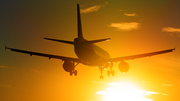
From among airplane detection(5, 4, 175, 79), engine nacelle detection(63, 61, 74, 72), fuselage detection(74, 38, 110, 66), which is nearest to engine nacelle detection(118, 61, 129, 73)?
airplane detection(5, 4, 175, 79)

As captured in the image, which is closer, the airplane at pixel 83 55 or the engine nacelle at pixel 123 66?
the airplane at pixel 83 55

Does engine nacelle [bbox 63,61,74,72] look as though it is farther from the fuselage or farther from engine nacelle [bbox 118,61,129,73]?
engine nacelle [bbox 118,61,129,73]

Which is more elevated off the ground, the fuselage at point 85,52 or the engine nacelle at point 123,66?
the fuselage at point 85,52

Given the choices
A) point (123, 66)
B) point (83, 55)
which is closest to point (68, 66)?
point (83, 55)

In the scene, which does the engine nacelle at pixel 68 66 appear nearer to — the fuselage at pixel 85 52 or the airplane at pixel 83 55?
the airplane at pixel 83 55

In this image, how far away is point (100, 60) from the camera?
41375 mm

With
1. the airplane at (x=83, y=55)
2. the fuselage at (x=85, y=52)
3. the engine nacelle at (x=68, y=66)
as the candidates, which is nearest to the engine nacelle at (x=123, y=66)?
the airplane at (x=83, y=55)

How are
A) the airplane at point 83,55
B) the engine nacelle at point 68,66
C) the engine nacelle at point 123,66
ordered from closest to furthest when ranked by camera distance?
the airplane at point 83,55 → the engine nacelle at point 123,66 → the engine nacelle at point 68,66

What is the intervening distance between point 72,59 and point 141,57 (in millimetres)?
12140

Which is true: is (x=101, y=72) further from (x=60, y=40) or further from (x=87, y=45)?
(x=60, y=40)

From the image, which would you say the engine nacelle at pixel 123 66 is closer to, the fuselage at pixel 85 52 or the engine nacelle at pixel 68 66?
the fuselage at pixel 85 52

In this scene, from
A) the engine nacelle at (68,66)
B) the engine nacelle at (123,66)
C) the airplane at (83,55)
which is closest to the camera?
the airplane at (83,55)

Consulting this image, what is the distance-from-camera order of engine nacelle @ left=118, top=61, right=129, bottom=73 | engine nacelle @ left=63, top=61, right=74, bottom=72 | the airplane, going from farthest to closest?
engine nacelle @ left=63, top=61, right=74, bottom=72
engine nacelle @ left=118, top=61, right=129, bottom=73
the airplane

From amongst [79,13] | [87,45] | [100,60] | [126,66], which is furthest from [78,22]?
[126,66]
